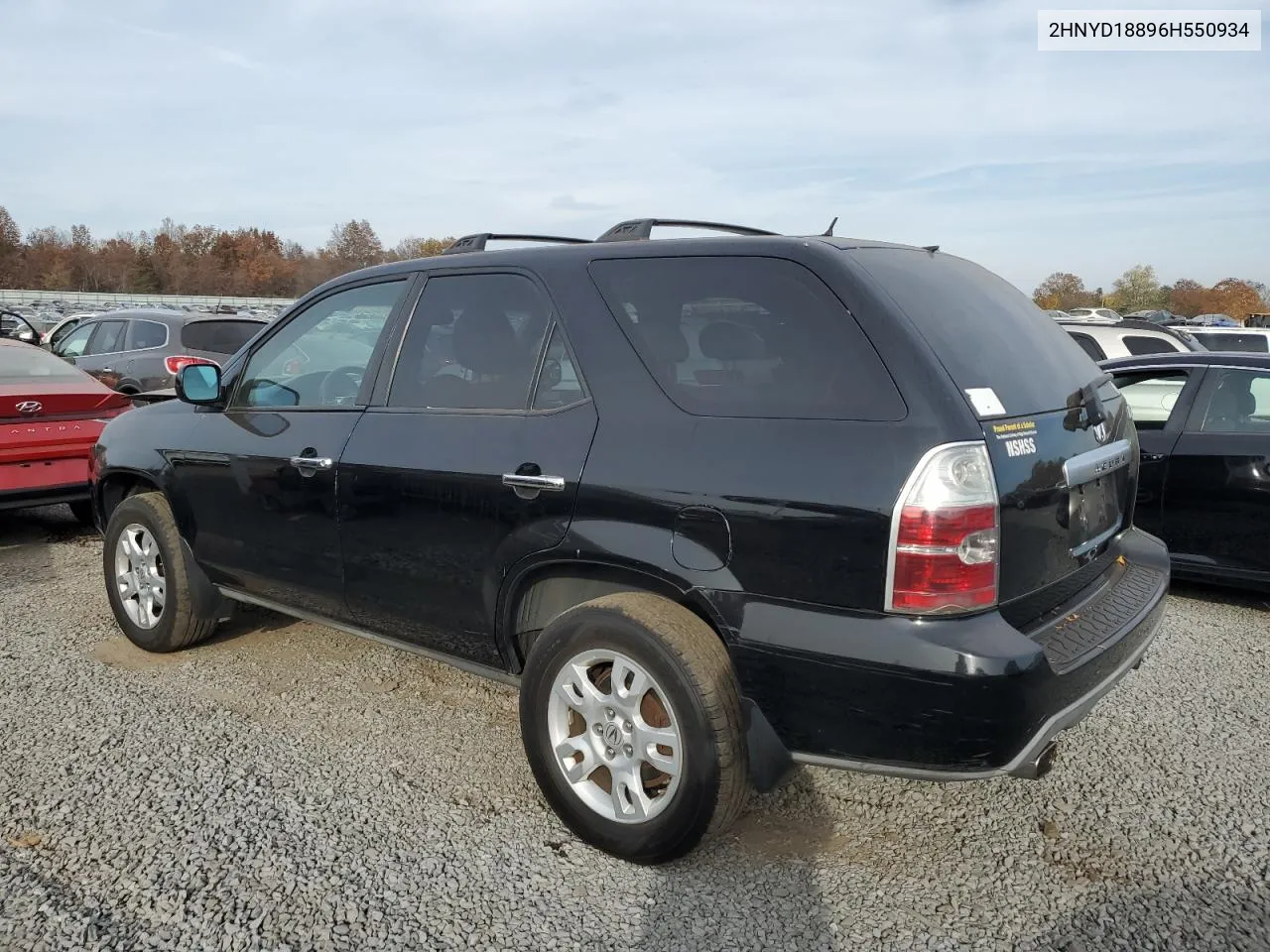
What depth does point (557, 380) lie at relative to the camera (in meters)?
3.11

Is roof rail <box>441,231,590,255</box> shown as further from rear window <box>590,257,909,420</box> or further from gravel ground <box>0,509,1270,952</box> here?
gravel ground <box>0,509,1270,952</box>

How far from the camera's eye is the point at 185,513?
4.36 metres

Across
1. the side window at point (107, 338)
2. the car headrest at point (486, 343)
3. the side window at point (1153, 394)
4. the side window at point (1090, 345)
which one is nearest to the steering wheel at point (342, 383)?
the car headrest at point (486, 343)

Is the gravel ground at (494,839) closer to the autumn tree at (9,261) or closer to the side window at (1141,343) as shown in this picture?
the side window at (1141,343)

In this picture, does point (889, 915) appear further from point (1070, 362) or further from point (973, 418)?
point (1070, 362)

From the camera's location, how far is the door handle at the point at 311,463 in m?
3.66

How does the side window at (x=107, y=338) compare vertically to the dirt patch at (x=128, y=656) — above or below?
above

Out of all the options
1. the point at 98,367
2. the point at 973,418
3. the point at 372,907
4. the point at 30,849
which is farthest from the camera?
the point at 98,367

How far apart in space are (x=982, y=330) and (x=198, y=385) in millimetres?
3225

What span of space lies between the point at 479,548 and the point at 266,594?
1.39 metres

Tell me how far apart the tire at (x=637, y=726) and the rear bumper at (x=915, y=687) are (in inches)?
4.8

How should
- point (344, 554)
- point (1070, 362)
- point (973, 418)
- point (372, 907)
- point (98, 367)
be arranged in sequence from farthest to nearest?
point (98, 367) < point (344, 554) < point (1070, 362) < point (372, 907) < point (973, 418)

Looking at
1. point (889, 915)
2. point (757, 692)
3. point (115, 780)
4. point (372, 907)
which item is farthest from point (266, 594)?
point (889, 915)

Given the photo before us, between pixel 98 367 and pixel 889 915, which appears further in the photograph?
pixel 98 367
